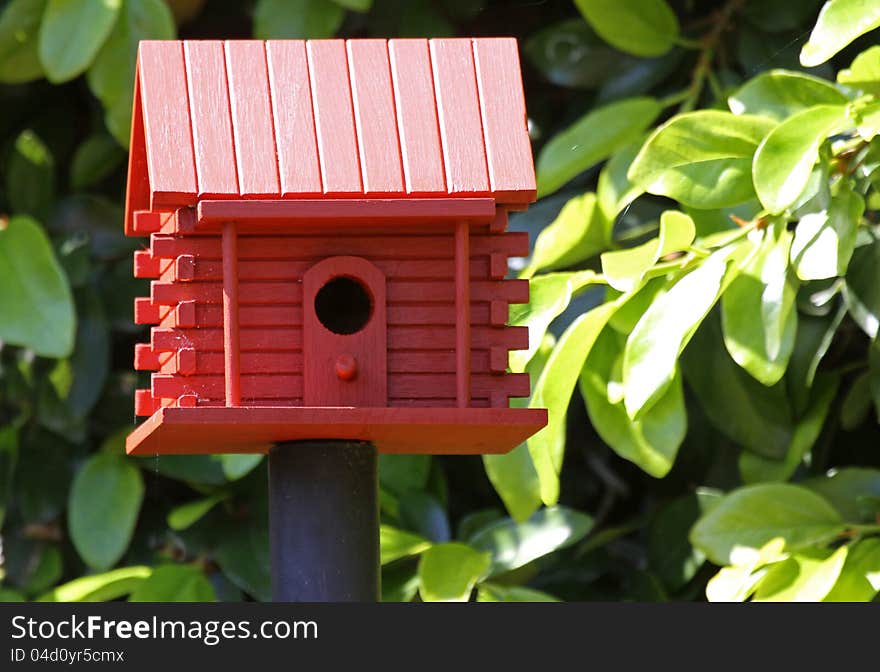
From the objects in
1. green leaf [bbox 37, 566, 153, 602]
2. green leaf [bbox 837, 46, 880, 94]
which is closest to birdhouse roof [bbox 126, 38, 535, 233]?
green leaf [bbox 837, 46, 880, 94]

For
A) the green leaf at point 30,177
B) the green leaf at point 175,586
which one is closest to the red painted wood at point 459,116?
the green leaf at point 175,586

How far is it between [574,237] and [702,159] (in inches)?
10.0

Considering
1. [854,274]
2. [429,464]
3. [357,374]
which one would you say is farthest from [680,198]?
[429,464]

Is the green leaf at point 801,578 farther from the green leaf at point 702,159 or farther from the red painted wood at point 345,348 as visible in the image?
the red painted wood at point 345,348

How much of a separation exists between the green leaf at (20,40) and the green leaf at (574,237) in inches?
27.6

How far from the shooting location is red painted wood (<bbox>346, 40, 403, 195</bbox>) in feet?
3.29

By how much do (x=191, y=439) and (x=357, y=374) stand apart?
0.43ft

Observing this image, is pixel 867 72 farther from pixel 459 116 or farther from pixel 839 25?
pixel 459 116

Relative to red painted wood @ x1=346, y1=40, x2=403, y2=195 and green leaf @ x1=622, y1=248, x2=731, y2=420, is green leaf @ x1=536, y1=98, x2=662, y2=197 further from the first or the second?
red painted wood @ x1=346, y1=40, x2=403, y2=195

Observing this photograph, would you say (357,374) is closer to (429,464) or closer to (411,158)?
(411,158)

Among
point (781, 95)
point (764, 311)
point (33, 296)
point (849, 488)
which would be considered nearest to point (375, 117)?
point (764, 311)

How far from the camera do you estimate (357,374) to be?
101 centimetres

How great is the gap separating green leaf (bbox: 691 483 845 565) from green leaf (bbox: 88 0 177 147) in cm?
84

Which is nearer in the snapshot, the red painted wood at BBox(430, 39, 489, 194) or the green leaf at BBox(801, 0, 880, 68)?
the red painted wood at BBox(430, 39, 489, 194)
